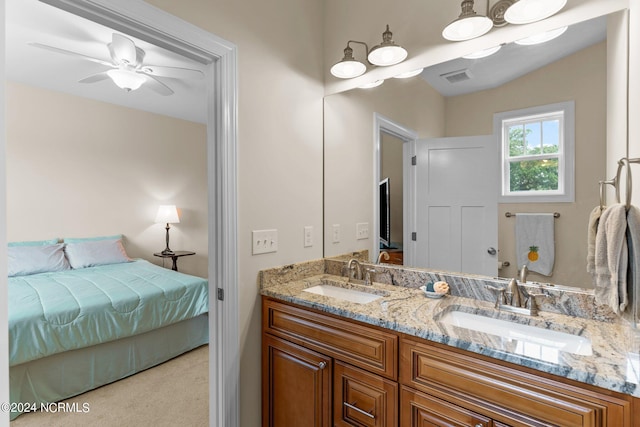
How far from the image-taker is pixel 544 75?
1305mm

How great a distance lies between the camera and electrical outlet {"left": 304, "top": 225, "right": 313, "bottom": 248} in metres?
1.91

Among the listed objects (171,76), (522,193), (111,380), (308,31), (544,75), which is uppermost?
(171,76)

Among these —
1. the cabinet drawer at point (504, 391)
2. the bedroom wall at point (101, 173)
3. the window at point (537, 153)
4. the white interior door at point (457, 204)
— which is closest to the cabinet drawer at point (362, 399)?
the cabinet drawer at point (504, 391)

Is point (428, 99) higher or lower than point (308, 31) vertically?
lower

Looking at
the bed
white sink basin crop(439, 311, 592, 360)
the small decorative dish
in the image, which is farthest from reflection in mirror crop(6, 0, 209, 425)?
white sink basin crop(439, 311, 592, 360)

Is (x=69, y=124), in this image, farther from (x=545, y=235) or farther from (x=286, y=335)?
(x=545, y=235)

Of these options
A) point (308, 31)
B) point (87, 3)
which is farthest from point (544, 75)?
point (87, 3)

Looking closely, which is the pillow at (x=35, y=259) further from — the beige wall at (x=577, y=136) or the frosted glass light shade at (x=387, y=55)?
the beige wall at (x=577, y=136)

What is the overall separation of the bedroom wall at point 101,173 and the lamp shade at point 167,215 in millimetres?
209

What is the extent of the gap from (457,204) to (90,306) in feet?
8.79

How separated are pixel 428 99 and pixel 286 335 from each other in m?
1.38

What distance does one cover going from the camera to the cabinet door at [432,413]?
0.99 m

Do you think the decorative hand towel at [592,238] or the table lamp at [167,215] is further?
the table lamp at [167,215]

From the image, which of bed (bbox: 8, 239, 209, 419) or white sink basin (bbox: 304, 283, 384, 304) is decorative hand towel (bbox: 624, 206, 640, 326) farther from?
bed (bbox: 8, 239, 209, 419)
